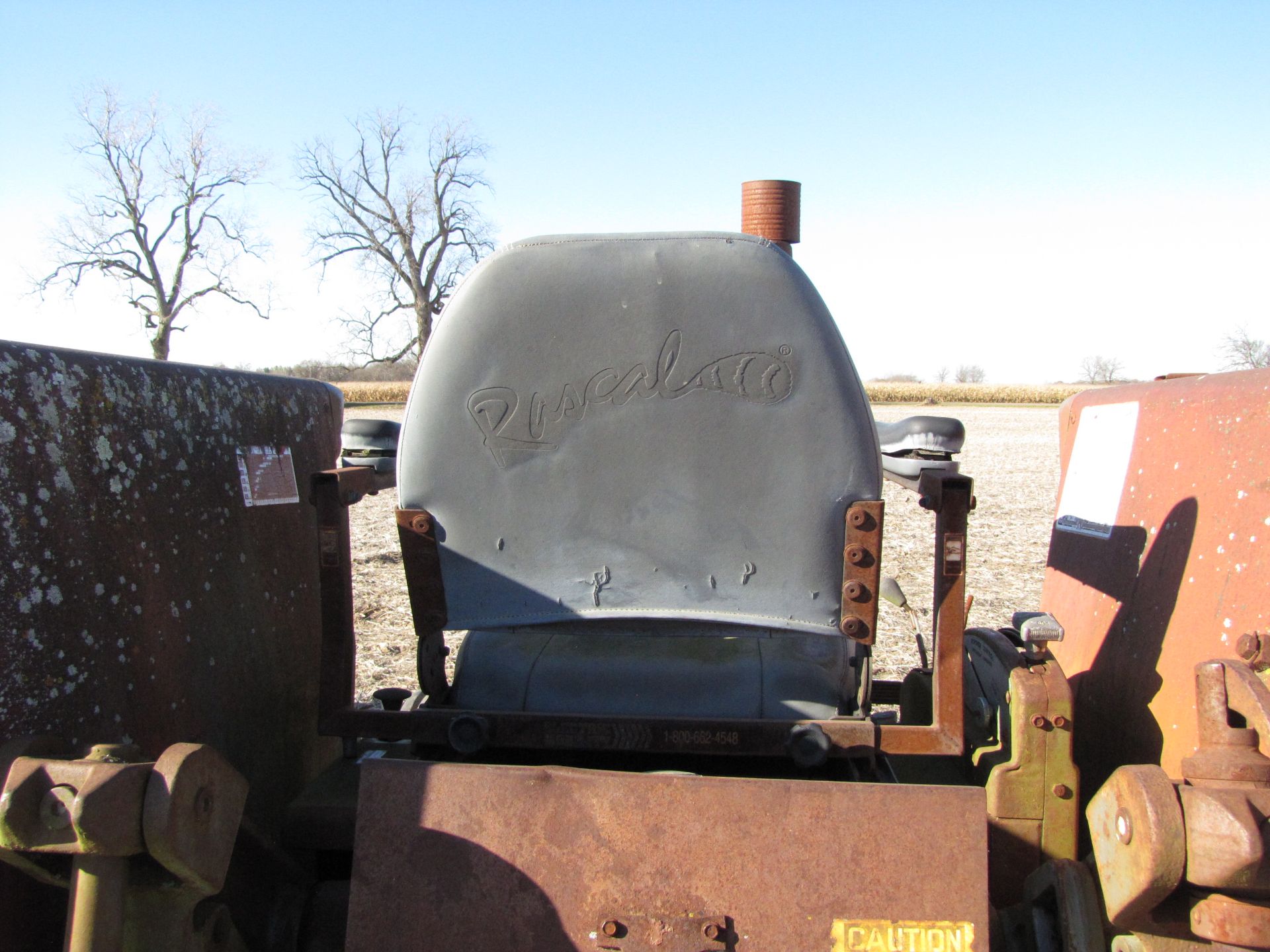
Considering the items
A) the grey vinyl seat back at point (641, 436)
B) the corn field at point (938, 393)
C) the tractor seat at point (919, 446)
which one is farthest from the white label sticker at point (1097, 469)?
the corn field at point (938, 393)

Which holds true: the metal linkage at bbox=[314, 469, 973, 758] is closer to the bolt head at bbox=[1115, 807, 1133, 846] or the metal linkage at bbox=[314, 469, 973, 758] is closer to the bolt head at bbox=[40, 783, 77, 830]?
the bolt head at bbox=[1115, 807, 1133, 846]

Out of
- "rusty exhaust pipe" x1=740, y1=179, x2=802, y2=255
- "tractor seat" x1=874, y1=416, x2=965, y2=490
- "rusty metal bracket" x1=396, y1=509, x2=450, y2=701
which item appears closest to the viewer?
"rusty metal bracket" x1=396, y1=509, x2=450, y2=701

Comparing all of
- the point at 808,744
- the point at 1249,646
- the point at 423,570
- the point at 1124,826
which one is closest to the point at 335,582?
the point at 423,570

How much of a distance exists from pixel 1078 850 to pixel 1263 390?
3.33 ft

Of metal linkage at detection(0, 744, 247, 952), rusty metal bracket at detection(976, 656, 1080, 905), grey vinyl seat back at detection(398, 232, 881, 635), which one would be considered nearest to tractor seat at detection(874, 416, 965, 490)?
grey vinyl seat back at detection(398, 232, 881, 635)

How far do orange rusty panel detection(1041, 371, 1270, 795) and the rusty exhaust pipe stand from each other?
1.05 meters

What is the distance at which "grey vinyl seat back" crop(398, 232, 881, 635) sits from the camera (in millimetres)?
1698

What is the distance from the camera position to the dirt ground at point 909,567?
518cm

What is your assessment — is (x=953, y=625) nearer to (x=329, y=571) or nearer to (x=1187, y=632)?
(x=1187, y=632)

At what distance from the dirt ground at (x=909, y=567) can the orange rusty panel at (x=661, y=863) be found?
6.57 ft

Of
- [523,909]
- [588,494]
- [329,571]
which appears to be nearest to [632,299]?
[588,494]

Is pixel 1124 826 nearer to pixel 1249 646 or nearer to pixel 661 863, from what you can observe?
pixel 1249 646

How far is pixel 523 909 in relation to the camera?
1.51 m

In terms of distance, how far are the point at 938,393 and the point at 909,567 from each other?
155 feet
